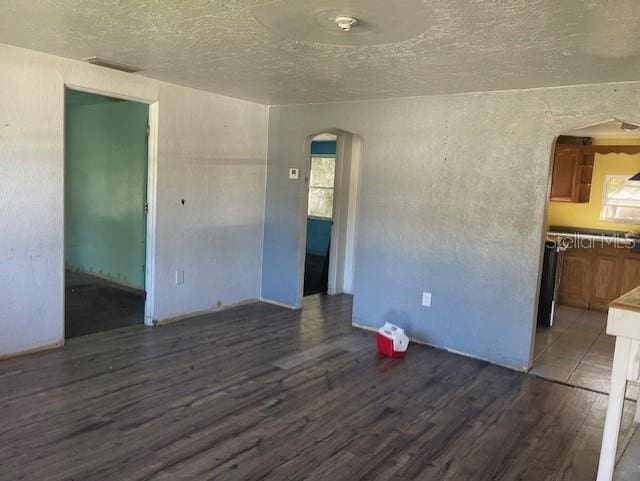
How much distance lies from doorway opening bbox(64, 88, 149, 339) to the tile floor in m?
3.84

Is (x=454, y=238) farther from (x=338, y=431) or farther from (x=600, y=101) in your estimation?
(x=338, y=431)

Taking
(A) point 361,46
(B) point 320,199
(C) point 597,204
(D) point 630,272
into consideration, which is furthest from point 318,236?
(A) point 361,46

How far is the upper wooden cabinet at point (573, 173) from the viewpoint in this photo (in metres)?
6.41

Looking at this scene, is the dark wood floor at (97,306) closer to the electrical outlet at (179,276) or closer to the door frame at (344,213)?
the electrical outlet at (179,276)

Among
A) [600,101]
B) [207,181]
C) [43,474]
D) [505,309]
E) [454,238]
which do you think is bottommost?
[43,474]

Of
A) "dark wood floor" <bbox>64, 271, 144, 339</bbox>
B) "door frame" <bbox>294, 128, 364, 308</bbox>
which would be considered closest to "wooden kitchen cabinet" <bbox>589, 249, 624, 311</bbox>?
"door frame" <bbox>294, 128, 364, 308</bbox>

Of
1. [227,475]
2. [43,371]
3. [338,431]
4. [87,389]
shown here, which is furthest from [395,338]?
[43,371]

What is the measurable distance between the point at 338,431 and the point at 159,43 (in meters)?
2.64

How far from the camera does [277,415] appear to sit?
3100 millimetres

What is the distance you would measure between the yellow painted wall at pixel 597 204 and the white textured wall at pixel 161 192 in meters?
3.84

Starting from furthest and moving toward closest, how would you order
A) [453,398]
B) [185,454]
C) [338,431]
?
[453,398] → [338,431] → [185,454]

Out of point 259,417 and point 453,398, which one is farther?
point 453,398

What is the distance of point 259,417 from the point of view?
3059 mm

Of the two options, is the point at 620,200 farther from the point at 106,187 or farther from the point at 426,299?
the point at 106,187
